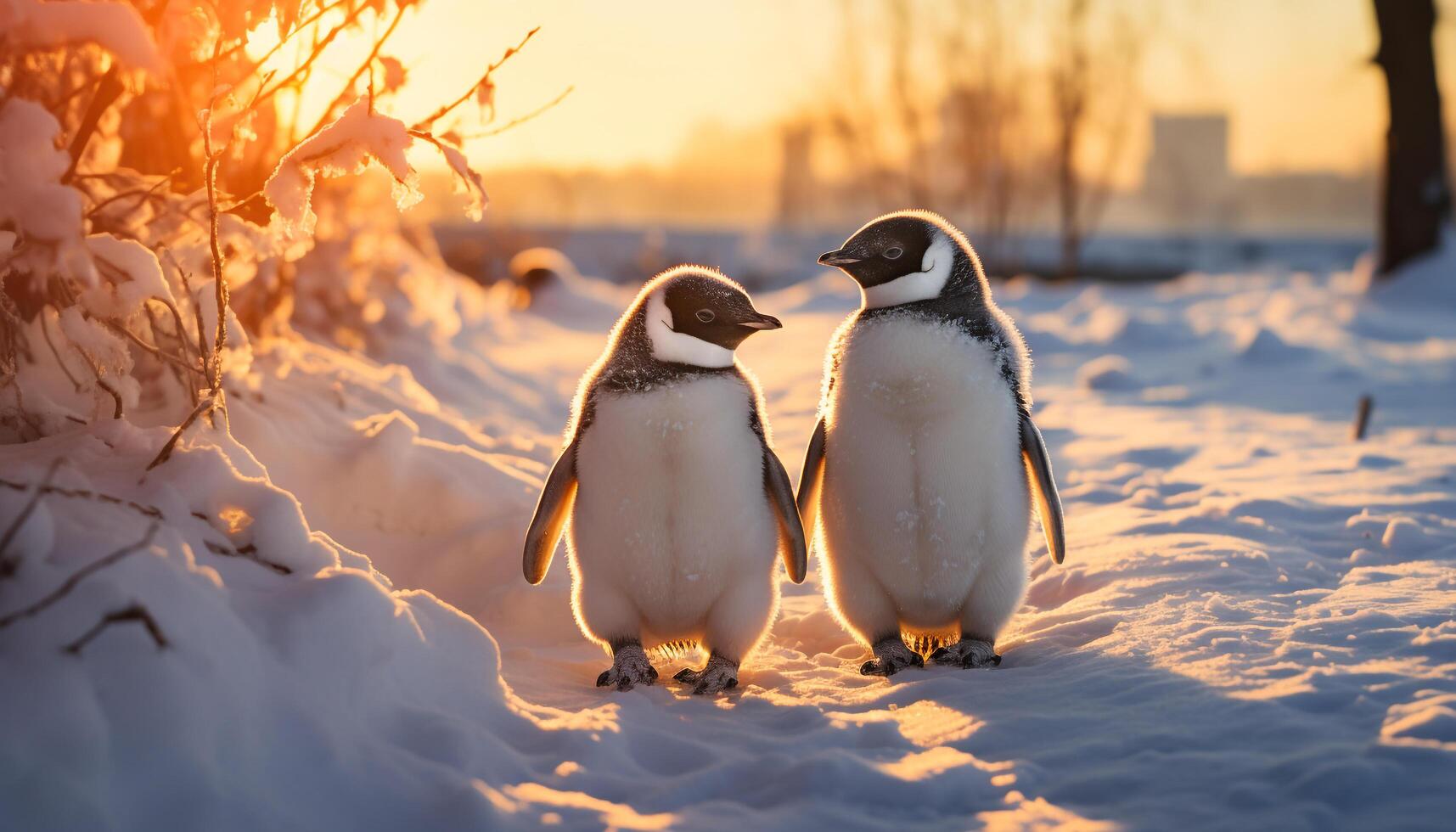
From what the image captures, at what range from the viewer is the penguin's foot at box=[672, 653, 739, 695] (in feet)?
10.3

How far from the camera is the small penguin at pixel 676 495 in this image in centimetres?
312

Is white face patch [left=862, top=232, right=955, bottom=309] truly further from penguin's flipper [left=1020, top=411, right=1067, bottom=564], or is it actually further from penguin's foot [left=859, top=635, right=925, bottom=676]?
penguin's foot [left=859, top=635, right=925, bottom=676]

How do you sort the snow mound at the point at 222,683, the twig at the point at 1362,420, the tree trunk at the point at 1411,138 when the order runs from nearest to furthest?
the snow mound at the point at 222,683, the twig at the point at 1362,420, the tree trunk at the point at 1411,138

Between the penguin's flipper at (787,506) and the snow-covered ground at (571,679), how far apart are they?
1.08 feet

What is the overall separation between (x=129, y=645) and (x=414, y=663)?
0.58 m

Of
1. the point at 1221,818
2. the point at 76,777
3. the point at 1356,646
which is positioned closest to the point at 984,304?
the point at 1356,646

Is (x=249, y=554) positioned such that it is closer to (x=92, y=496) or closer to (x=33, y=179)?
(x=92, y=496)

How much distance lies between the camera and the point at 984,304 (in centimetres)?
343

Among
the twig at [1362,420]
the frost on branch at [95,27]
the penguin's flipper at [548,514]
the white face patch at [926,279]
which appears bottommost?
the twig at [1362,420]

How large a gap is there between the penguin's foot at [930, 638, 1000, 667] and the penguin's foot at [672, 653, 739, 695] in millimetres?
593

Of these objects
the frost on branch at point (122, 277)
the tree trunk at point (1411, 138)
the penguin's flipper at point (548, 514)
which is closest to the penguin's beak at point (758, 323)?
the penguin's flipper at point (548, 514)

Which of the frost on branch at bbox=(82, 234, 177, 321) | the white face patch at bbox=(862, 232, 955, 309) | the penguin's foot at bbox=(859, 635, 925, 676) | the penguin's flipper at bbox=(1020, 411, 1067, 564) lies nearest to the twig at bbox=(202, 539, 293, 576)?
the frost on branch at bbox=(82, 234, 177, 321)

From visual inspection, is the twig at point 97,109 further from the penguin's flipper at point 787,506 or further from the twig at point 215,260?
the penguin's flipper at point 787,506

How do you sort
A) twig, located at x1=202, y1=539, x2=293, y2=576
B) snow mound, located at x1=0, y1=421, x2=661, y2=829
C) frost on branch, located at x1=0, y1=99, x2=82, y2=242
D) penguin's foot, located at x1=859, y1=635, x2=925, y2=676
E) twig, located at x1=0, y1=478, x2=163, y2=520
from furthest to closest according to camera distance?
penguin's foot, located at x1=859, y1=635, x2=925, y2=676, twig, located at x1=202, y1=539, x2=293, y2=576, frost on branch, located at x1=0, y1=99, x2=82, y2=242, twig, located at x1=0, y1=478, x2=163, y2=520, snow mound, located at x1=0, y1=421, x2=661, y2=829
